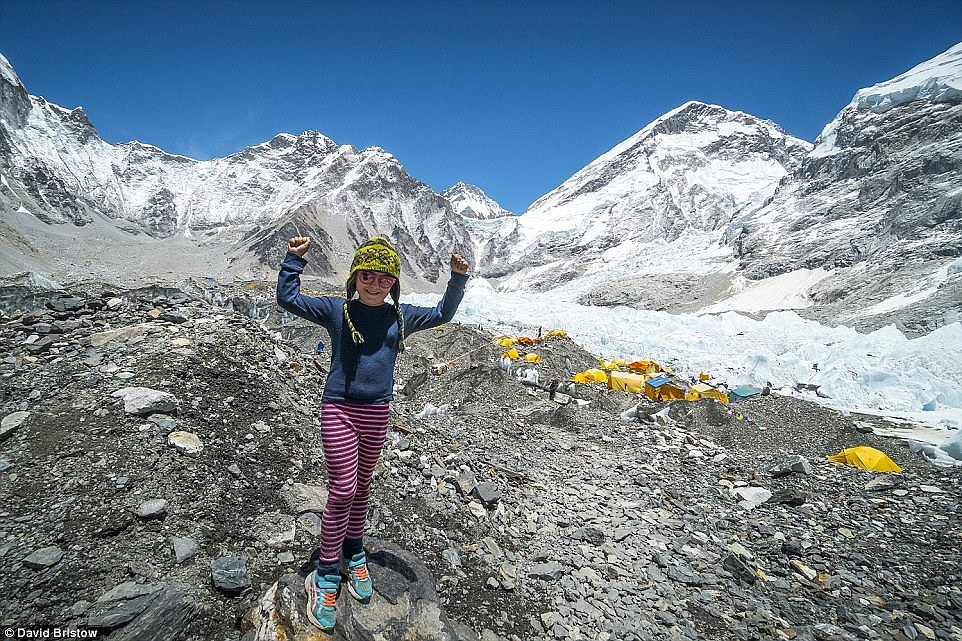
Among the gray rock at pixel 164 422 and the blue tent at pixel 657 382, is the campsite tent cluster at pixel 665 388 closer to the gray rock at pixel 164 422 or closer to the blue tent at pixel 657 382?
the blue tent at pixel 657 382

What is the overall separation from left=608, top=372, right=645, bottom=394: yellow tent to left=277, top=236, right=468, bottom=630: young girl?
10789mm

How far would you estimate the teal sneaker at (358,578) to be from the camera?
2.90 meters

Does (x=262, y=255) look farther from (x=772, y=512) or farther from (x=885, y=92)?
(x=885, y=92)

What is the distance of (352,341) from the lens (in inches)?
112

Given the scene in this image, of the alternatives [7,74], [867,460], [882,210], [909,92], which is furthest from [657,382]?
[7,74]

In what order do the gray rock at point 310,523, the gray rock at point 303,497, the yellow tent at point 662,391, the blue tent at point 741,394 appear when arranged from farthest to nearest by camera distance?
the blue tent at point 741,394, the yellow tent at point 662,391, the gray rock at point 303,497, the gray rock at point 310,523

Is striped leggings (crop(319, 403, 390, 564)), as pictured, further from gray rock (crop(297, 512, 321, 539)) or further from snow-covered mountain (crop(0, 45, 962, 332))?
snow-covered mountain (crop(0, 45, 962, 332))

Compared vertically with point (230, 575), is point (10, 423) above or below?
above

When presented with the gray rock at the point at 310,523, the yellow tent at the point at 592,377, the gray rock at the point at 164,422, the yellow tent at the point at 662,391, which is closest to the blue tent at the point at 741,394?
the yellow tent at the point at 662,391

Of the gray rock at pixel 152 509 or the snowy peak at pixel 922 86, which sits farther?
the snowy peak at pixel 922 86

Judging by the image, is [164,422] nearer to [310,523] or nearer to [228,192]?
[310,523]

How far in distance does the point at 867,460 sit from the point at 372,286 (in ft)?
29.3

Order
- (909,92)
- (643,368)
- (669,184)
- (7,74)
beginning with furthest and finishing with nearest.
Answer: (669,184) < (7,74) < (909,92) < (643,368)

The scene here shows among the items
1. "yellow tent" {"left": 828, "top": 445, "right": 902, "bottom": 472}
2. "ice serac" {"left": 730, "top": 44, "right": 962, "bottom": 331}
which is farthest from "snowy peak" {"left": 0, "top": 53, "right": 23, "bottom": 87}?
"ice serac" {"left": 730, "top": 44, "right": 962, "bottom": 331}
